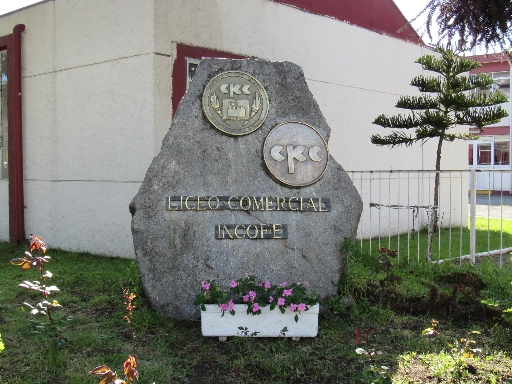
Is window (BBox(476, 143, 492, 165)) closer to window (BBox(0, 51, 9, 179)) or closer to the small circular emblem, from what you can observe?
window (BBox(0, 51, 9, 179))

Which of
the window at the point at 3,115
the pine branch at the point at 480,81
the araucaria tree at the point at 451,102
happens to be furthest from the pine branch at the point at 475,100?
the window at the point at 3,115

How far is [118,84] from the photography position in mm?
7414

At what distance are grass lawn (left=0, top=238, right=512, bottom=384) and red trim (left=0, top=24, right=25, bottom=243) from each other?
2.82 m

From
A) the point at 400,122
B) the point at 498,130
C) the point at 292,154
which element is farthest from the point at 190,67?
the point at 498,130

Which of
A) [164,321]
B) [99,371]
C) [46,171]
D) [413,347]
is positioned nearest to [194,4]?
[46,171]

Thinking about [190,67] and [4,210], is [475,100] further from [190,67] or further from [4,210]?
[4,210]

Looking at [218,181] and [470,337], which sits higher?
[218,181]

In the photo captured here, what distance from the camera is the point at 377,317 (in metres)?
4.84

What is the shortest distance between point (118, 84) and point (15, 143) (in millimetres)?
2385

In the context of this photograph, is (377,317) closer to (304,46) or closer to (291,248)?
(291,248)

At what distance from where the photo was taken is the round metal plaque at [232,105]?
16.1 ft

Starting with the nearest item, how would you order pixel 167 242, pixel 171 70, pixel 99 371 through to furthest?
pixel 99 371, pixel 167 242, pixel 171 70

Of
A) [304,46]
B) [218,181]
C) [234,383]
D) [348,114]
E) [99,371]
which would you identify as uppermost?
[304,46]

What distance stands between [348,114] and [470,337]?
18.7 ft
